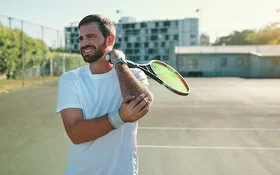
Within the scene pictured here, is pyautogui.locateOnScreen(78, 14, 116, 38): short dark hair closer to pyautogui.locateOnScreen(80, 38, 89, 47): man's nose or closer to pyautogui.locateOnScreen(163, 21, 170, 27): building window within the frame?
pyautogui.locateOnScreen(80, 38, 89, 47): man's nose

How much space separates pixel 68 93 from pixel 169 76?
70 centimetres

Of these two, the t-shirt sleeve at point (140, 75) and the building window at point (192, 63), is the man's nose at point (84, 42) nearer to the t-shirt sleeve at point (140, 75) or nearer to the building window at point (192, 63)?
the t-shirt sleeve at point (140, 75)

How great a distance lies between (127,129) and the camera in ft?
6.43

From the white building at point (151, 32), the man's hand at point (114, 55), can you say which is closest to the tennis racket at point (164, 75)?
the man's hand at point (114, 55)

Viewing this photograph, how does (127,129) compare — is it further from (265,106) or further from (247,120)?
(265,106)

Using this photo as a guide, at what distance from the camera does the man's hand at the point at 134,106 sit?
4.88 feet

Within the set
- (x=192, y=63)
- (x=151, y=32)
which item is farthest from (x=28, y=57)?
(x=151, y=32)

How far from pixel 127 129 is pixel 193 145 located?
5.91 meters

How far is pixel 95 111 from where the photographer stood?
6.09 ft

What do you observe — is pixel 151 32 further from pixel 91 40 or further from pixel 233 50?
pixel 91 40

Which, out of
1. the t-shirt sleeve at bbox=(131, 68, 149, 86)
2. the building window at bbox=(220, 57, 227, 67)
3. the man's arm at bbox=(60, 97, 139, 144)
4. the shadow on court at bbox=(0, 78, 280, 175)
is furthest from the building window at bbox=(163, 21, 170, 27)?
the man's arm at bbox=(60, 97, 139, 144)

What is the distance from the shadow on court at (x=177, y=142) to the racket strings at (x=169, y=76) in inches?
144

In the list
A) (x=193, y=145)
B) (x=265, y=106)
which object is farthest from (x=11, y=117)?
(x=265, y=106)

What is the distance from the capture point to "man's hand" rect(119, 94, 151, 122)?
149 cm
